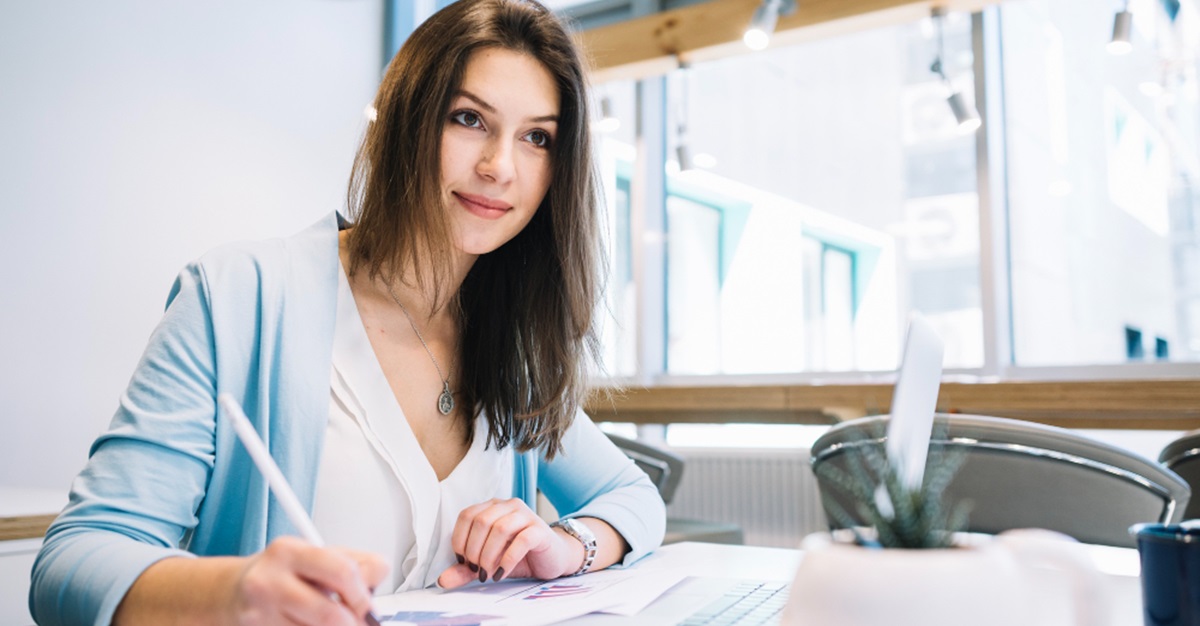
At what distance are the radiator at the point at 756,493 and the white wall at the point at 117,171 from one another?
217 cm

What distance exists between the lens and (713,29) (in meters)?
3.78

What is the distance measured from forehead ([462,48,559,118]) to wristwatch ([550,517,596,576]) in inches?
19.5

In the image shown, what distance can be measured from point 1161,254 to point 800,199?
1387 mm

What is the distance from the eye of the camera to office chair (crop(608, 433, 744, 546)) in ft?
7.39

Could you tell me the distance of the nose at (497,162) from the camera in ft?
3.55

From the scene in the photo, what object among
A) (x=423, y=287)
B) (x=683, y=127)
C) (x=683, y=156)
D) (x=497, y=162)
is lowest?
(x=423, y=287)

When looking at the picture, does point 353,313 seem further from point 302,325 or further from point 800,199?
point 800,199

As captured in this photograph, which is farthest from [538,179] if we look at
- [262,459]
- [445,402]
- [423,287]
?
[262,459]

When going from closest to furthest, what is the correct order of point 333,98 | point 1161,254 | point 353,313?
point 353,313 → point 1161,254 → point 333,98

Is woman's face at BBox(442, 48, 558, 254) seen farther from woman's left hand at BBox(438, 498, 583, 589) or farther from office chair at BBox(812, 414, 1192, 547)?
office chair at BBox(812, 414, 1192, 547)

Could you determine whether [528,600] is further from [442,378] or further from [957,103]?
[957,103]

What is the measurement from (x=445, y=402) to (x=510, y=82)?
16.0 inches

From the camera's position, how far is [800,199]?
157 inches

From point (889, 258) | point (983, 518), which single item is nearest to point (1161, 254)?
point (889, 258)
